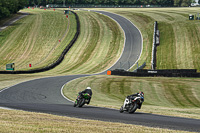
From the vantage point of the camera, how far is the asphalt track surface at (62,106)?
15922 millimetres

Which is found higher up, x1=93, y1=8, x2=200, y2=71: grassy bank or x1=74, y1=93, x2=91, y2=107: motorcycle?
x1=74, y1=93, x2=91, y2=107: motorcycle

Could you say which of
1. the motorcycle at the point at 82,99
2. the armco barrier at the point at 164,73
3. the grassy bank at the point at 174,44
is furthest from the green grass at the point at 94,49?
the motorcycle at the point at 82,99

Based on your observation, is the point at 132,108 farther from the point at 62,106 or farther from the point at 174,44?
the point at 174,44

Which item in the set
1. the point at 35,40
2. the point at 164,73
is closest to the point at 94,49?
the point at 35,40

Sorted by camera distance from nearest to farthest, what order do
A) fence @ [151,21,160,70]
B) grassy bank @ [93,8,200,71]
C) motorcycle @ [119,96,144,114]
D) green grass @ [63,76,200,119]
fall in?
1. motorcycle @ [119,96,144,114]
2. green grass @ [63,76,200,119]
3. fence @ [151,21,160,70]
4. grassy bank @ [93,8,200,71]

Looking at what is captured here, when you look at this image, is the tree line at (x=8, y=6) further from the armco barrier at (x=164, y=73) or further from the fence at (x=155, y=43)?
the armco barrier at (x=164, y=73)

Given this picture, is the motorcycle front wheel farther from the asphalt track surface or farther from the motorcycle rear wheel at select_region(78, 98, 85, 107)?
the motorcycle rear wheel at select_region(78, 98, 85, 107)

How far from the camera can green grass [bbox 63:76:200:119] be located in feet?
101

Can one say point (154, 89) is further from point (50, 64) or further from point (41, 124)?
point (50, 64)

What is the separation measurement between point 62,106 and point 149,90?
16.4 metres

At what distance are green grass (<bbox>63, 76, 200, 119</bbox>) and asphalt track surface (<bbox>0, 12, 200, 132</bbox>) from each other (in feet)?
7.60

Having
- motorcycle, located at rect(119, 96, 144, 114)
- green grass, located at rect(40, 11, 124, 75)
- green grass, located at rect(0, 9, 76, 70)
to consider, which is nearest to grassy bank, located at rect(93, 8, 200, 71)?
green grass, located at rect(40, 11, 124, 75)

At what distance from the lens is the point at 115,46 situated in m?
76.9

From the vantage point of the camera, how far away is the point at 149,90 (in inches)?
1451
